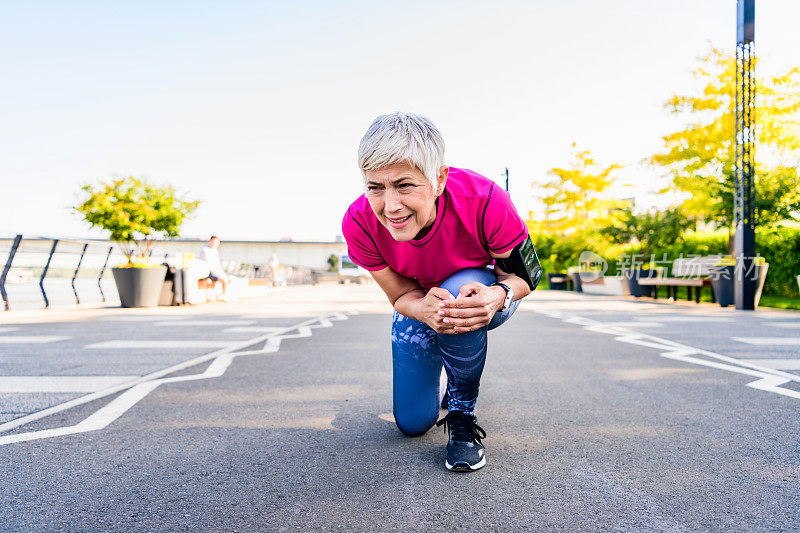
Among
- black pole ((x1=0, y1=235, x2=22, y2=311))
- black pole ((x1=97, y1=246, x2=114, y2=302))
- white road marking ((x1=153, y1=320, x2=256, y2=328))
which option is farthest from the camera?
black pole ((x1=97, y1=246, x2=114, y2=302))

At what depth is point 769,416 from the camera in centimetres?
313

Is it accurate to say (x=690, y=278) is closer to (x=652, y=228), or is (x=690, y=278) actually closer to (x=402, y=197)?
(x=652, y=228)

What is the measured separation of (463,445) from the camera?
242 centimetres

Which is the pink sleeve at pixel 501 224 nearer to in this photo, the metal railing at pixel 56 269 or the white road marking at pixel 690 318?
the white road marking at pixel 690 318

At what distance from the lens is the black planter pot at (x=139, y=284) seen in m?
13.2

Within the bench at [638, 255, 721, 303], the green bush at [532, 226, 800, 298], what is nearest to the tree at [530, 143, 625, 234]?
the green bush at [532, 226, 800, 298]

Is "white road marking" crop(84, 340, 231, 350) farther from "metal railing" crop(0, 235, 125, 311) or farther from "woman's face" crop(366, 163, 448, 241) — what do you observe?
"metal railing" crop(0, 235, 125, 311)

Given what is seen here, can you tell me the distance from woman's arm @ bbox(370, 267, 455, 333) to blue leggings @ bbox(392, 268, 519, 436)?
14cm

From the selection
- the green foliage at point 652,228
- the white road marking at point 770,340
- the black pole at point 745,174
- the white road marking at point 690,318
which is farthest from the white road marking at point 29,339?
the green foliage at point 652,228

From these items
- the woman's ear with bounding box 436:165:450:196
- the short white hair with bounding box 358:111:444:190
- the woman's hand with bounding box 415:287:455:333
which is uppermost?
the short white hair with bounding box 358:111:444:190

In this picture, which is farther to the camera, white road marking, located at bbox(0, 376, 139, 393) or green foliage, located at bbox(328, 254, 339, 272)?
green foliage, located at bbox(328, 254, 339, 272)

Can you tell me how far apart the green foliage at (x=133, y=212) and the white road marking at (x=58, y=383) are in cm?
979

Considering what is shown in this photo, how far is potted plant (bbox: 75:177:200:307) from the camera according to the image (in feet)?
43.8

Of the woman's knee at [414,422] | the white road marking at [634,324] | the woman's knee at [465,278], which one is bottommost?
the white road marking at [634,324]
